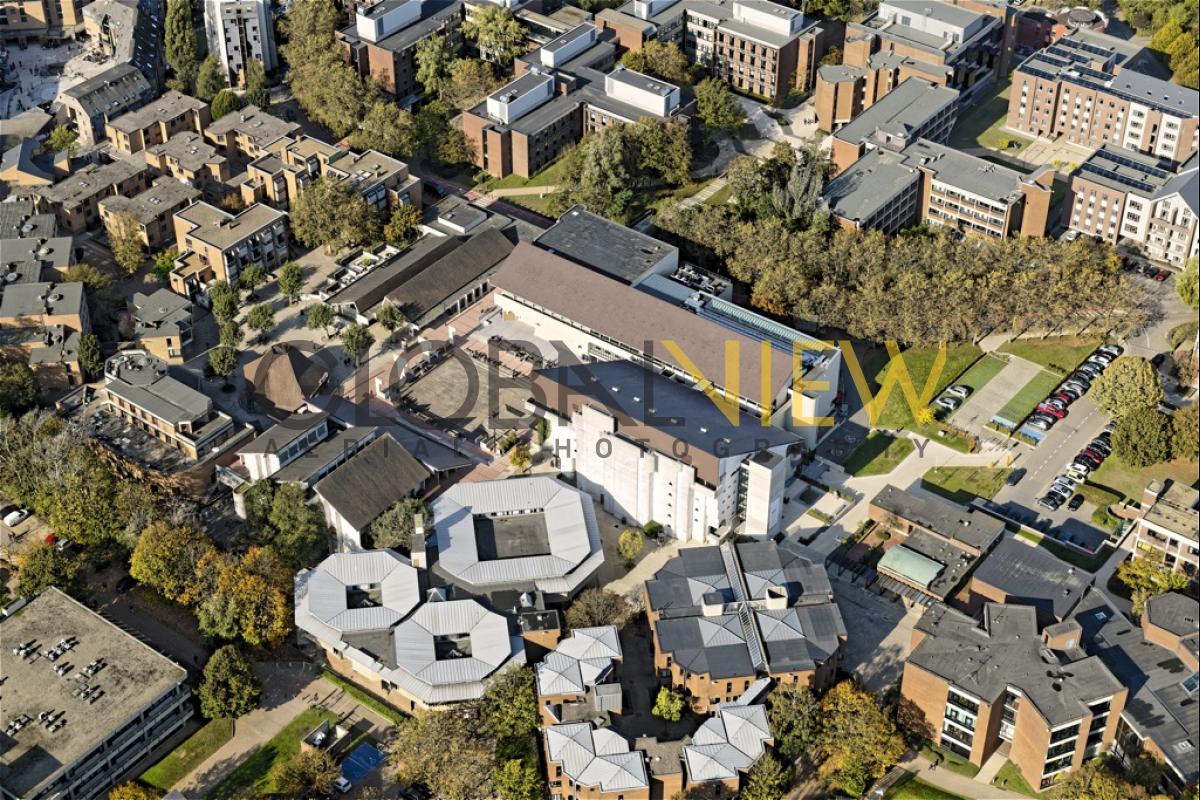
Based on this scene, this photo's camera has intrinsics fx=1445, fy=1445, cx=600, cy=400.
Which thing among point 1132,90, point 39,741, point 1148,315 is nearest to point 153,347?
point 39,741

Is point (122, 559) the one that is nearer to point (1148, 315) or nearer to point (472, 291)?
point (472, 291)

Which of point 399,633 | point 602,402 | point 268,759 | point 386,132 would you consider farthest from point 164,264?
point 268,759

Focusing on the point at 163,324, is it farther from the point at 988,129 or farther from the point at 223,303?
the point at 988,129

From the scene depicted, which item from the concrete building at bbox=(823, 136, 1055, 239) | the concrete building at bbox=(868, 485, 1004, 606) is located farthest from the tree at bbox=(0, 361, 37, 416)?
the concrete building at bbox=(823, 136, 1055, 239)

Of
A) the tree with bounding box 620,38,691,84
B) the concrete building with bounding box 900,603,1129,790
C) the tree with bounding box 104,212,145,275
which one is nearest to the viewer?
the concrete building with bounding box 900,603,1129,790

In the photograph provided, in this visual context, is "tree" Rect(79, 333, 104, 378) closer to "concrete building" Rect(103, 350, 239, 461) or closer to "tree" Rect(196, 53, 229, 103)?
"concrete building" Rect(103, 350, 239, 461)

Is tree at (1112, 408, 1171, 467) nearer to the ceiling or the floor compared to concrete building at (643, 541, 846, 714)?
nearer to the ceiling

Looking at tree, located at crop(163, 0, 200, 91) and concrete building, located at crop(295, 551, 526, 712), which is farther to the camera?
tree, located at crop(163, 0, 200, 91)
